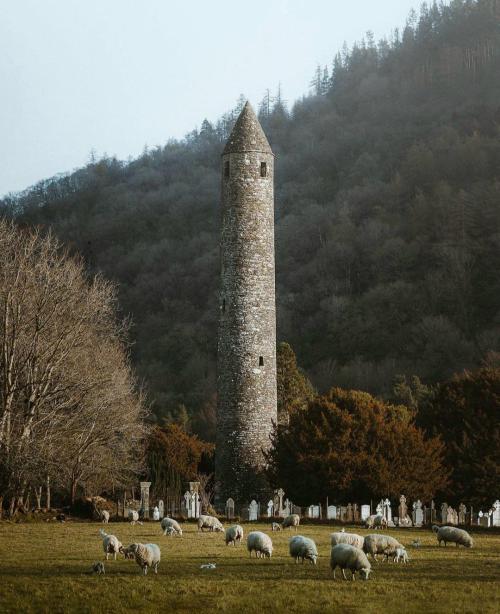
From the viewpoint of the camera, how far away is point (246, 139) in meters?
44.0

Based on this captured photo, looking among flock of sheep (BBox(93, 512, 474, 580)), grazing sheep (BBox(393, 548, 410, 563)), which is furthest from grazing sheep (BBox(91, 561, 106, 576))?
grazing sheep (BBox(393, 548, 410, 563))

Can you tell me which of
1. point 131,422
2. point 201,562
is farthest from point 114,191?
point 201,562

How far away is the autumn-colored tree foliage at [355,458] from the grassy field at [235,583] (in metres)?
13.2

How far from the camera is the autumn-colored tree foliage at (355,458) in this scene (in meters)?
36.5

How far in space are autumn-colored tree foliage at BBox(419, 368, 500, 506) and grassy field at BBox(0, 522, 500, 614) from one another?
561 inches

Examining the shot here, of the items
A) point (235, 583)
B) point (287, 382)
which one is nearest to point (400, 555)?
point (235, 583)

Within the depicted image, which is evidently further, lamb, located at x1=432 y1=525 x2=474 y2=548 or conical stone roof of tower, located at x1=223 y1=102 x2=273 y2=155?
conical stone roof of tower, located at x1=223 y1=102 x2=273 y2=155

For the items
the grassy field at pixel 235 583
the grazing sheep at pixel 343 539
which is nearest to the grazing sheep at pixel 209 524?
the grassy field at pixel 235 583

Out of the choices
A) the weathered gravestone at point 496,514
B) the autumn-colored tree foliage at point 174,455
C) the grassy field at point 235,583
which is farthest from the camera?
the autumn-colored tree foliage at point 174,455

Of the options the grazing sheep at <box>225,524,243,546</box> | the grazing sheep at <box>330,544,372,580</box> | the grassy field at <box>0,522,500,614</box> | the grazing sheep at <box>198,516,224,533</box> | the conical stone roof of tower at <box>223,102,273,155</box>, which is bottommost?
the grassy field at <box>0,522,500,614</box>

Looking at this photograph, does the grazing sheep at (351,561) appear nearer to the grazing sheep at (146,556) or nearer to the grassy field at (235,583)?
the grassy field at (235,583)

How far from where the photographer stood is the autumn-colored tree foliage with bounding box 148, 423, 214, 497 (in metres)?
51.5

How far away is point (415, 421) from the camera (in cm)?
4225

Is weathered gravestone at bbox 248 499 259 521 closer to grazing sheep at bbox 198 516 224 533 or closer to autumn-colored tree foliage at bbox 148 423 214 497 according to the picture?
grazing sheep at bbox 198 516 224 533
